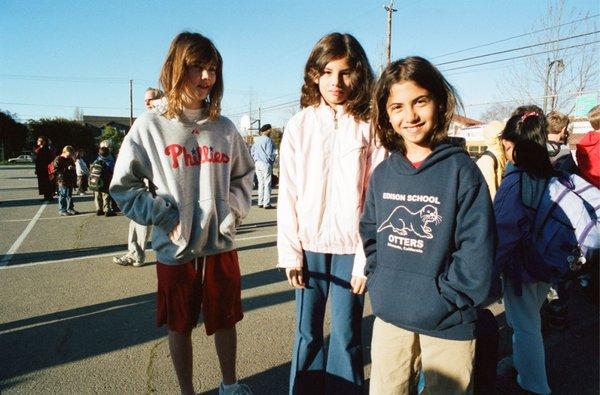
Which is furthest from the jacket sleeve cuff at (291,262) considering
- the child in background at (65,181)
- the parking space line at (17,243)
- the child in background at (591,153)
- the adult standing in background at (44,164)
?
the adult standing in background at (44,164)

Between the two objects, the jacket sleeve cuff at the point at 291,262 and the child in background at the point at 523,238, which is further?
→ the child in background at the point at 523,238

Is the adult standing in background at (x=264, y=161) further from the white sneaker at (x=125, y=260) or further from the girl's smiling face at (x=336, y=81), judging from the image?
the girl's smiling face at (x=336, y=81)

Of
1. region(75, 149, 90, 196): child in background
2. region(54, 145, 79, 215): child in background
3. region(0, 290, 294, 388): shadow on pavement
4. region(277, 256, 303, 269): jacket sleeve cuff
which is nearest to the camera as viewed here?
region(277, 256, 303, 269): jacket sleeve cuff

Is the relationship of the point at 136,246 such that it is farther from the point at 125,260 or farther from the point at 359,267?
the point at 359,267

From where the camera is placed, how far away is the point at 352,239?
195cm

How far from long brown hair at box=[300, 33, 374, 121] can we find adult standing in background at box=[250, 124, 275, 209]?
834 cm

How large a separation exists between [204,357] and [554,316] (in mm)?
2949

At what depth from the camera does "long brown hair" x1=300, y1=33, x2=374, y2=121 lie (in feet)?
6.28

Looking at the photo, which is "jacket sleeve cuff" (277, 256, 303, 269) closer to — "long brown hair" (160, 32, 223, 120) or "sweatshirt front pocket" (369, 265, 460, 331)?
"sweatshirt front pocket" (369, 265, 460, 331)

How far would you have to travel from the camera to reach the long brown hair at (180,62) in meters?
2.04

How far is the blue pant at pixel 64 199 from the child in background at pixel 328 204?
9843 mm

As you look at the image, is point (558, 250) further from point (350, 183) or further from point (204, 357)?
point (204, 357)

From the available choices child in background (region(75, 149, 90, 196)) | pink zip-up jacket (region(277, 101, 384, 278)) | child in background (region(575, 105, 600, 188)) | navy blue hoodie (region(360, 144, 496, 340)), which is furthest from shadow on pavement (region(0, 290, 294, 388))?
child in background (region(75, 149, 90, 196))

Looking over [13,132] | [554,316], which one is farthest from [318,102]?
[13,132]
